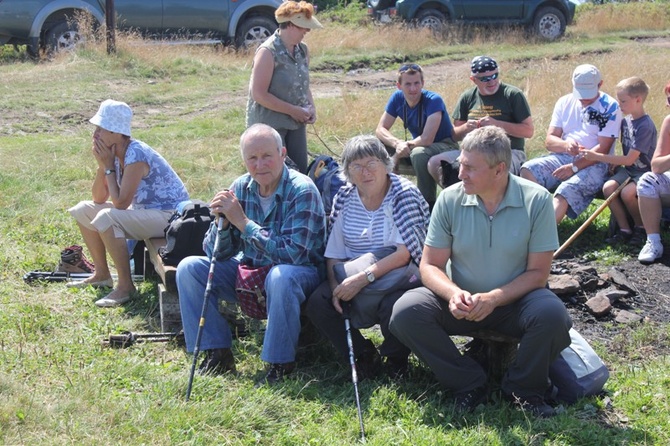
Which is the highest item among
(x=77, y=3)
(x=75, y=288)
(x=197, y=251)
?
(x=77, y=3)

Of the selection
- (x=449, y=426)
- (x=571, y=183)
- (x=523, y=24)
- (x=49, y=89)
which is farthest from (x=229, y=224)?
(x=523, y=24)

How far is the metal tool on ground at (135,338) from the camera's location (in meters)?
5.15

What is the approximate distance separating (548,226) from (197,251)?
2.29 m

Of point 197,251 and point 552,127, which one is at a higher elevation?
point 552,127

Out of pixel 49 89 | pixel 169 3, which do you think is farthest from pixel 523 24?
pixel 49 89

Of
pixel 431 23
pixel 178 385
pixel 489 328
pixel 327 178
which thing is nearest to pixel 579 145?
pixel 327 178

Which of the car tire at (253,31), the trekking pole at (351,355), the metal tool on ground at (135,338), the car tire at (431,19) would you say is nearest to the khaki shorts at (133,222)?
the metal tool on ground at (135,338)

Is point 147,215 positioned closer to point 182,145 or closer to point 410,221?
point 410,221

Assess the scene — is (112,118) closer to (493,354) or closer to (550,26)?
(493,354)

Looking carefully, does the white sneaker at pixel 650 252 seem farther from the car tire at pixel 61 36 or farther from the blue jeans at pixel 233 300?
the car tire at pixel 61 36

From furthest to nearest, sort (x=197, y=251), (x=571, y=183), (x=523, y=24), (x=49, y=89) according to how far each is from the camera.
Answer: (x=523, y=24), (x=49, y=89), (x=571, y=183), (x=197, y=251)

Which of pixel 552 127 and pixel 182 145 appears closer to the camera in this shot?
pixel 552 127

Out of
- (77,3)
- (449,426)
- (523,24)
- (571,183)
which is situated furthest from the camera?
(523,24)

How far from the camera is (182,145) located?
1020 cm
